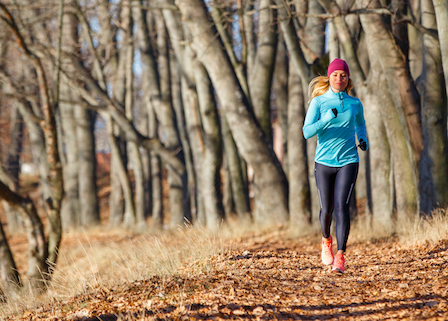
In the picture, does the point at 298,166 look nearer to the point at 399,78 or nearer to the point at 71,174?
the point at 399,78

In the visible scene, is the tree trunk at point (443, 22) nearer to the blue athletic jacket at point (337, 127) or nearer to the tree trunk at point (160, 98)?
the blue athletic jacket at point (337, 127)

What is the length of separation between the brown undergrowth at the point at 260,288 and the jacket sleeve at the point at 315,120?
1453 mm

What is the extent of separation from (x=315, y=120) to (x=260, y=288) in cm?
175

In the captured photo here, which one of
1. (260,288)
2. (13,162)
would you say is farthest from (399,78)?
(13,162)

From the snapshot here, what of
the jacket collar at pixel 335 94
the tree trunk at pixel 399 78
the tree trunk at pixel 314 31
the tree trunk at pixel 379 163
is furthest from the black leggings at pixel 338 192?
the tree trunk at pixel 314 31

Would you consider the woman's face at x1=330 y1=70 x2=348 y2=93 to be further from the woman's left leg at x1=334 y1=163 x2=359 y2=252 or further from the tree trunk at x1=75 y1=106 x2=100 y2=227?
the tree trunk at x1=75 y1=106 x2=100 y2=227

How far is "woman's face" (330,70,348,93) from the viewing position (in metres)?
4.59

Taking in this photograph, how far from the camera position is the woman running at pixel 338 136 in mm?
4586

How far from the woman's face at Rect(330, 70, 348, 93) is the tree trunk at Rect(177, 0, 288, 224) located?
4.30 metres

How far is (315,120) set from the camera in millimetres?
4688

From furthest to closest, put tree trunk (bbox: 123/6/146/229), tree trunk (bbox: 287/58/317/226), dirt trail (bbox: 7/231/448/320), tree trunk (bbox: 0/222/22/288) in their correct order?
1. tree trunk (bbox: 123/6/146/229)
2. tree trunk (bbox: 287/58/317/226)
3. tree trunk (bbox: 0/222/22/288)
4. dirt trail (bbox: 7/231/448/320)

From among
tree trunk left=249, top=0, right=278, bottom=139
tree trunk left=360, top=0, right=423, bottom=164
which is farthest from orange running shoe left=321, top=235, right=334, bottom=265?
tree trunk left=249, top=0, right=278, bottom=139

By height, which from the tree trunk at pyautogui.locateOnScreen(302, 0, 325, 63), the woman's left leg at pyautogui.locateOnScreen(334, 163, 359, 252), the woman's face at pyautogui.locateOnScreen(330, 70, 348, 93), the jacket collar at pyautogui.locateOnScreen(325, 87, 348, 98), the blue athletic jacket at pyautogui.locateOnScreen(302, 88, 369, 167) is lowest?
the woman's left leg at pyautogui.locateOnScreen(334, 163, 359, 252)

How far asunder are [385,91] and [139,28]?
900 centimetres
